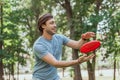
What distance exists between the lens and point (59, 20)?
26.7 meters

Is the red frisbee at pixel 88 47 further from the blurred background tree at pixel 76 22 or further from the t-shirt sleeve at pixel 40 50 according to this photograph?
the blurred background tree at pixel 76 22

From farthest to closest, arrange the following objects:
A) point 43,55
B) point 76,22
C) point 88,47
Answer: point 76,22 < point 43,55 < point 88,47

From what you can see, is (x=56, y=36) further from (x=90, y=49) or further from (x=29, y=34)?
(x=29, y=34)

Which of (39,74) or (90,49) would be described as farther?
(39,74)

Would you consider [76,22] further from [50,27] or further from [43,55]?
[43,55]

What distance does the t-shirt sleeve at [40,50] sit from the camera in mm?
4323

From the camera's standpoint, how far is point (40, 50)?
4.34 meters

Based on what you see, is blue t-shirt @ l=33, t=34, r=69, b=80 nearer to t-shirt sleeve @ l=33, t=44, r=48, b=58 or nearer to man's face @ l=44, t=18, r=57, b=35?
t-shirt sleeve @ l=33, t=44, r=48, b=58

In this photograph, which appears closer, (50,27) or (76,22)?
(50,27)

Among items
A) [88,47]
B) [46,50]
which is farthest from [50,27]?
[88,47]

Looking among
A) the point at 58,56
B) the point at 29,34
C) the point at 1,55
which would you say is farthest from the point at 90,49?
the point at 29,34

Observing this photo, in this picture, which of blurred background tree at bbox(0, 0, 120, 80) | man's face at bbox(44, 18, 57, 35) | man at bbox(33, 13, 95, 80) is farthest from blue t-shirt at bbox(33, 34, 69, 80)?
blurred background tree at bbox(0, 0, 120, 80)

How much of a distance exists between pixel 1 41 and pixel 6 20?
1.58m

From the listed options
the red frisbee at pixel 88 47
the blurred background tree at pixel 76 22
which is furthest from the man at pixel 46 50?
the blurred background tree at pixel 76 22
